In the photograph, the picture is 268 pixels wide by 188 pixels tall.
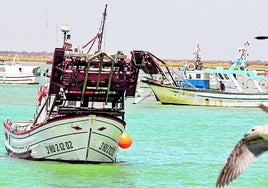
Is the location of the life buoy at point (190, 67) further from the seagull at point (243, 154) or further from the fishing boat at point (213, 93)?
the seagull at point (243, 154)

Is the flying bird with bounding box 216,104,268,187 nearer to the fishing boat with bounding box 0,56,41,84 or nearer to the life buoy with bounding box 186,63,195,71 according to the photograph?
the life buoy with bounding box 186,63,195,71

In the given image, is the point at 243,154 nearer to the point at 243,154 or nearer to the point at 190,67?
the point at 243,154

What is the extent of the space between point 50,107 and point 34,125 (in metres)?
0.62

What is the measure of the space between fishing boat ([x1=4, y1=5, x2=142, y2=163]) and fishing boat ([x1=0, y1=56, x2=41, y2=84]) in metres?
61.9

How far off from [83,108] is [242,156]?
9.69m

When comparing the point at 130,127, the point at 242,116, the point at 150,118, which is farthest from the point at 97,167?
the point at 242,116

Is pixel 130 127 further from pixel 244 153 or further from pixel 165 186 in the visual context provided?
pixel 244 153

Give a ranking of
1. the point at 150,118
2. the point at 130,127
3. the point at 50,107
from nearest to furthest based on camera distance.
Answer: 1. the point at 50,107
2. the point at 130,127
3. the point at 150,118

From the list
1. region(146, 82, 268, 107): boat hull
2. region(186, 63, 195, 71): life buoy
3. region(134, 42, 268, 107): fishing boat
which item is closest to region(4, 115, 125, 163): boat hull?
region(134, 42, 268, 107): fishing boat

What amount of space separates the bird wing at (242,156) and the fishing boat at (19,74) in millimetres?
72151

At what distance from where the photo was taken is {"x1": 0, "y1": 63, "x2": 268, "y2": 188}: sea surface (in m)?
20.0

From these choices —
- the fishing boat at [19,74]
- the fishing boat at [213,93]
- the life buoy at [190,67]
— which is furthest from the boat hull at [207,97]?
the fishing boat at [19,74]

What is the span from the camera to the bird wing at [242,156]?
35.2ft

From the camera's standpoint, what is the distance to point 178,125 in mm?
41562
